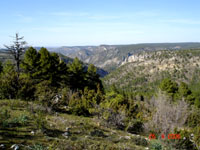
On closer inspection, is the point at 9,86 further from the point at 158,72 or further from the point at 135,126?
the point at 158,72

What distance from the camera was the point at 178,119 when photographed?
12.4 meters

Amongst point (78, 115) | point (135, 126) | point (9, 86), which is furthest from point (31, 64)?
point (135, 126)

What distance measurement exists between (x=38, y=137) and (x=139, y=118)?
7361mm

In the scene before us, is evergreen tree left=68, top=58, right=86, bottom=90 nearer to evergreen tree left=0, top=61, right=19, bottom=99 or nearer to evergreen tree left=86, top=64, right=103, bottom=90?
evergreen tree left=86, top=64, right=103, bottom=90

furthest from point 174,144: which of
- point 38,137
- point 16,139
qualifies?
point 16,139

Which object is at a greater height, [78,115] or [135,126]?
[78,115]

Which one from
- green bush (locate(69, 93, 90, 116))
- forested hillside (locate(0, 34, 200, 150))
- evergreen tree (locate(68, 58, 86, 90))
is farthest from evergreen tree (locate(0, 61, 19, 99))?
evergreen tree (locate(68, 58, 86, 90))

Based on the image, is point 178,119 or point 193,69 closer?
point 178,119

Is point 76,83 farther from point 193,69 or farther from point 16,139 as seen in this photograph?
point 193,69

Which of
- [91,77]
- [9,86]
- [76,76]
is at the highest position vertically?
[9,86]

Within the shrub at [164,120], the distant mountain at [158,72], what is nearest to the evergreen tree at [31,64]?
the shrub at [164,120]

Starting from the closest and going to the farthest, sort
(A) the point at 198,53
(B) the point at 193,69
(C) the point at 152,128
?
(C) the point at 152,128 < (B) the point at 193,69 < (A) the point at 198,53

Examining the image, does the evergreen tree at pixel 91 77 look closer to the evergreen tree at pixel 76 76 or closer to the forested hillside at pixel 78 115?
the forested hillside at pixel 78 115

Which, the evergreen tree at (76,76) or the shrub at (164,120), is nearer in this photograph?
the shrub at (164,120)
